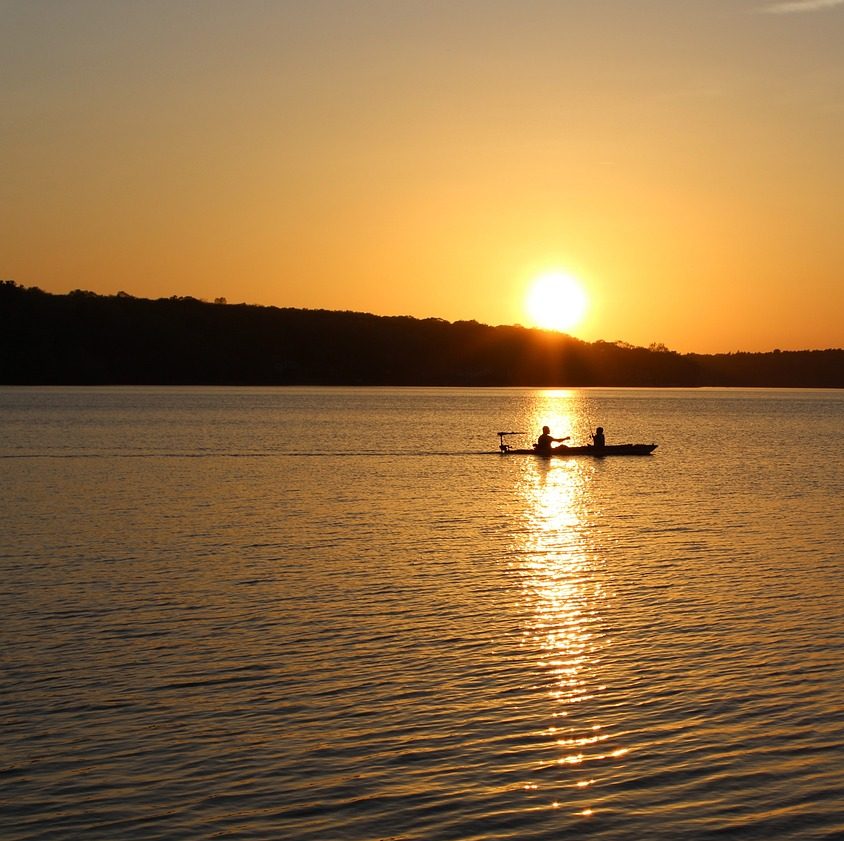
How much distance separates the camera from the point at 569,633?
61.6 feet

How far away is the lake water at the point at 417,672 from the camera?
11156 millimetres

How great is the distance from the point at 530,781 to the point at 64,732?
5487mm

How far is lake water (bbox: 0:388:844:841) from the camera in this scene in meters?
11.2

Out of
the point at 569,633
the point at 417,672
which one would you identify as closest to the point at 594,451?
the point at 569,633

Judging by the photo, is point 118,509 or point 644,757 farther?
point 118,509

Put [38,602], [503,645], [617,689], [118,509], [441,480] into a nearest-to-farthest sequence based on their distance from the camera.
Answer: [617,689], [503,645], [38,602], [118,509], [441,480]

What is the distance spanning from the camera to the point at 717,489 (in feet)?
155

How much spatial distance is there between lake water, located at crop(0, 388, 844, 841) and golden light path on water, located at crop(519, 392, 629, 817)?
66 mm

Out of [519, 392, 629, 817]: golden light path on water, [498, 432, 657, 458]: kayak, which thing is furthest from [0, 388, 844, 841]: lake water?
[498, 432, 657, 458]: kayak

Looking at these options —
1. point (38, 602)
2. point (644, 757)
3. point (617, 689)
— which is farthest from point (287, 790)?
point (38, 602)

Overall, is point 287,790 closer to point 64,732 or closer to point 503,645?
point 64,732

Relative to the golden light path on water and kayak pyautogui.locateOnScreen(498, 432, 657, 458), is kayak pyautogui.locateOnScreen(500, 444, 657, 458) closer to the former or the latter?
kayak pyautogui.locateOnScreen(498, 432, 657, 458)

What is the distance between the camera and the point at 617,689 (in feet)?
50.1

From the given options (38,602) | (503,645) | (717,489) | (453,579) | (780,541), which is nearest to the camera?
(503,645)
